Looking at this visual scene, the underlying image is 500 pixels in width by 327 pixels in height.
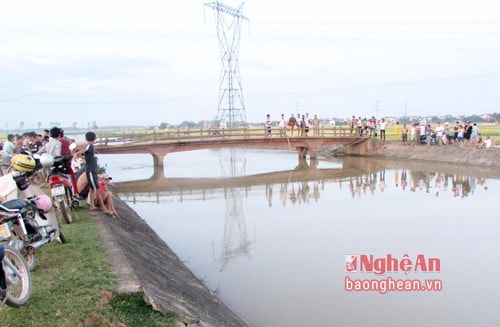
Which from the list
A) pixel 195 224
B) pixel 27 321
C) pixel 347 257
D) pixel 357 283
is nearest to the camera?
pixel 27 321

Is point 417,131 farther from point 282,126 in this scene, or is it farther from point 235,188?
point 235,188

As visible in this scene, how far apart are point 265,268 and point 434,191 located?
11479 mm

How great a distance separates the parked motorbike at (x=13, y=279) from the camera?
3891 mm

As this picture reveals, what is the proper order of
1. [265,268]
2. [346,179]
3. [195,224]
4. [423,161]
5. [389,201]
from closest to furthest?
1. [265,268]
2. [195,224]
3. [389,201]
4. [346,179]
5. [423,161]

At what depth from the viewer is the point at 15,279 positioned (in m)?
4.20

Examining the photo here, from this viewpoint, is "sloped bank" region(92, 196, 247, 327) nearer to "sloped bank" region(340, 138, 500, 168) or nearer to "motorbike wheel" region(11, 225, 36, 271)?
"motorbike wheel" region(11, 225, 36, 271)

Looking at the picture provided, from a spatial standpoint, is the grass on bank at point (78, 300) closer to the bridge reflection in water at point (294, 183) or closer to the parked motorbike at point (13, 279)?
the parked motorbike at point (13, 279)

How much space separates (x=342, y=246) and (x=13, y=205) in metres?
6.98

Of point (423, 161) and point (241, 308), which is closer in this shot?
point (241, 308)

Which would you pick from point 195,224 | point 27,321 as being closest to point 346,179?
point 195,224

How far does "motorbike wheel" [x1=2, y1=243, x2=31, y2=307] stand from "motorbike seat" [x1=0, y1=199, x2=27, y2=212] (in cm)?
102

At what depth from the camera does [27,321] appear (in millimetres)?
4008

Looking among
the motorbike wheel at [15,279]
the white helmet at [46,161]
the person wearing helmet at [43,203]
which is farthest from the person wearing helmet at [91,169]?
the motorbike wheel at [15,279]

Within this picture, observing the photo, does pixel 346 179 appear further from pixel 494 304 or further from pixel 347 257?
pixel 494 304
